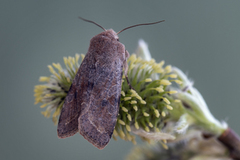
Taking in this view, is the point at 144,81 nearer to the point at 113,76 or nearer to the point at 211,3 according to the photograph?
the point at 113,76

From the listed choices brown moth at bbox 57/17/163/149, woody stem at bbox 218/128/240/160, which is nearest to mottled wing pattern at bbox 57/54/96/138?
brown moth at bbox 57/17/163/149

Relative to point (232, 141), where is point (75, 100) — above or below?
above

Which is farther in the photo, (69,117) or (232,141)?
(232,141)

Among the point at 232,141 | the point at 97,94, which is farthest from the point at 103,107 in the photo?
the point at 232,141

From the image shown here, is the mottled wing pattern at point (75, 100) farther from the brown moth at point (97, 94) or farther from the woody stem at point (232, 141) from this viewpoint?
the woody stem at point (232, 141)

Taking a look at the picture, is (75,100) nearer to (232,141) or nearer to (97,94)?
(97,94)

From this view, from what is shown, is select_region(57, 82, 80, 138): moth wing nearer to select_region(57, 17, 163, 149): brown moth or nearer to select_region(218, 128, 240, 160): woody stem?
select_region(57, 17, 163, 149): brown moth

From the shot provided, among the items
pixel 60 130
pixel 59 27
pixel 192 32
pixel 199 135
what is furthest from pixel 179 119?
pixel 59 27

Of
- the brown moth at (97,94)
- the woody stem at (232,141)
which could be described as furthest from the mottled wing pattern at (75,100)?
the woody stem at (232,141)
